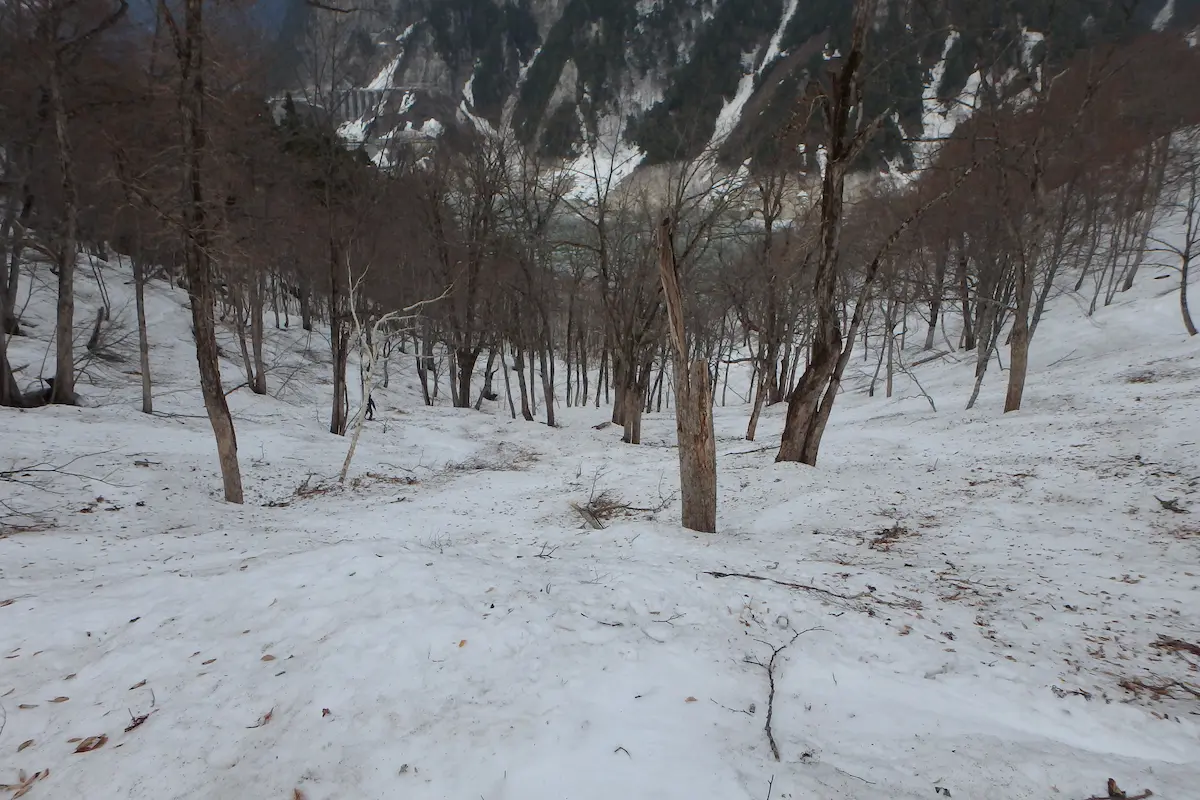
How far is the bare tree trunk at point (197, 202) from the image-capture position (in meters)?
6.82

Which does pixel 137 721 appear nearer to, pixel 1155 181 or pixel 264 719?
pixel 264 719

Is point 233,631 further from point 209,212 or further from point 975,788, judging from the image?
point 209,212

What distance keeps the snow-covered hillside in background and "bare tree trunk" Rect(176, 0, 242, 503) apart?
2.07 metres

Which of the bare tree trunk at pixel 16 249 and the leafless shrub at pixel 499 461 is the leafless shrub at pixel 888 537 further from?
the bare tree trunk at pixel 16 249

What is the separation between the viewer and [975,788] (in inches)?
87.0

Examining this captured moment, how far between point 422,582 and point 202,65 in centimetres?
769

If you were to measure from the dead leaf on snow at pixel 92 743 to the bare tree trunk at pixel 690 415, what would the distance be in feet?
16.2

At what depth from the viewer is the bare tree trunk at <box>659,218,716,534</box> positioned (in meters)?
6.05

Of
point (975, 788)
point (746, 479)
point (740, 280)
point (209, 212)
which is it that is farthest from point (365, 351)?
point (740, 280)

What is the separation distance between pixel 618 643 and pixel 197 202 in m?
7.47

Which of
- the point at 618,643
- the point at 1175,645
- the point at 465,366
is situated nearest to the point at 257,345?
the point at 465,366

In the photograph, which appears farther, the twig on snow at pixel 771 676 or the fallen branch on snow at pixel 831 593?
the fallen branch on snow at pixel 831 593

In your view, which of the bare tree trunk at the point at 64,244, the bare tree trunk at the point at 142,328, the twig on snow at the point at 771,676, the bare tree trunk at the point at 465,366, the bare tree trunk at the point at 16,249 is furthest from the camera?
the bare tree trunk at the point at 465,366

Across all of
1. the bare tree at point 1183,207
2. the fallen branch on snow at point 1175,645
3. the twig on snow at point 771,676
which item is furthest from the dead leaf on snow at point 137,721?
the bare tree at point 1183,207
